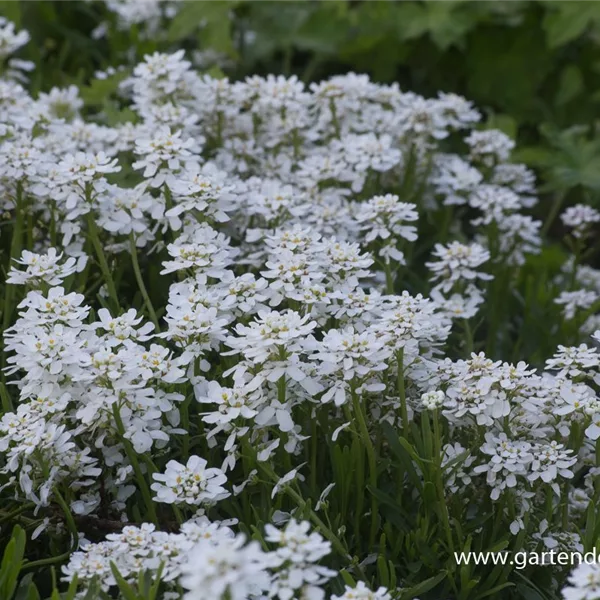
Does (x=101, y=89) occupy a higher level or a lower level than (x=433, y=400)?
higher

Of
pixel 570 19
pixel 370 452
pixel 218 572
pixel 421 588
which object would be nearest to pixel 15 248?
pixel 370 452

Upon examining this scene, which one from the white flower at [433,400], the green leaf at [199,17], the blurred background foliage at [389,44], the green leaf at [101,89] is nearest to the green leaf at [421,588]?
the white flower at [433,400]

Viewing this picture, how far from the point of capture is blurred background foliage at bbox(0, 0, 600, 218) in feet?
14.3

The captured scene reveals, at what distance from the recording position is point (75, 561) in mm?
1934

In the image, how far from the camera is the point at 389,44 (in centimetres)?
472

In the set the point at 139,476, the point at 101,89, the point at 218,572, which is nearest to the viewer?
the point at 218,572

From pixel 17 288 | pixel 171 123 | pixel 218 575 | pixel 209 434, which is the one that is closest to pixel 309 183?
pixel 171 123

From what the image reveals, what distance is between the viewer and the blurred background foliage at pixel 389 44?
4.34 metres

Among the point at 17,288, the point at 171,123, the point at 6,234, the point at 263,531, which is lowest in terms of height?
the point at 263,531

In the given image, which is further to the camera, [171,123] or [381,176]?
[381,176]

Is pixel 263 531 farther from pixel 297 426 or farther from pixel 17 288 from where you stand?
Answer: pixel 17 288

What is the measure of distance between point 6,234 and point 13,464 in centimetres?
130

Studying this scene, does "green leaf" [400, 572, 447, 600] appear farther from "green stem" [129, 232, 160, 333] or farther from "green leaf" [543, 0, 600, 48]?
"green leaf" [543, 0, 600, 48]

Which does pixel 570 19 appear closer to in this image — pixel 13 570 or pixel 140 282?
pixel 140 282
